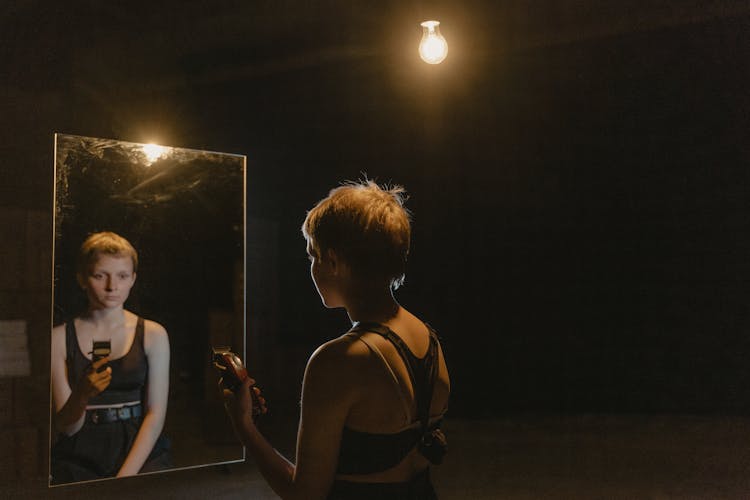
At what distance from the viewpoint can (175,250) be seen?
9.27 feet

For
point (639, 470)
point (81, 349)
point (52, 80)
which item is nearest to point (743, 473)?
point (639, 470)

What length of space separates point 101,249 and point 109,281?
13 centimetres

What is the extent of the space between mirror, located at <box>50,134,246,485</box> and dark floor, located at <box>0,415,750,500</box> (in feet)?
2.62

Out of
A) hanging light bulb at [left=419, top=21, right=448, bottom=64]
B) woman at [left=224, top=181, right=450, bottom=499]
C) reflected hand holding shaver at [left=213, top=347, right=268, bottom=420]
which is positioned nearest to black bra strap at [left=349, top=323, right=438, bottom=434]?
woman at [left=224, top=181, right=450, bottom=499]

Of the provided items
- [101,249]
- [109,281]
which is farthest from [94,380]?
[101,249]

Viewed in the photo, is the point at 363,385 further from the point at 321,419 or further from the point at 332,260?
the point at 332,260

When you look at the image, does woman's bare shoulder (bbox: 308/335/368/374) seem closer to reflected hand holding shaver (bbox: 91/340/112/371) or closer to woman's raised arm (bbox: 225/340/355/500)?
woman's raised arm (bbox: 225/340/355/500)

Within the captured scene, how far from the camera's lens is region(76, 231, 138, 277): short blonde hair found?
8.47 ft

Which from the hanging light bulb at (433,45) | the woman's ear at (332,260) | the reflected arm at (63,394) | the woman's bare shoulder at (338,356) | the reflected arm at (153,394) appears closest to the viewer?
the woman's bare shoulder at (338,356)

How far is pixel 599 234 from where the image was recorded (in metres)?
5.52

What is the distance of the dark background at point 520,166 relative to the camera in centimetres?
432

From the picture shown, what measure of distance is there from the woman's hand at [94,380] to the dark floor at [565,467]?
0.69 m

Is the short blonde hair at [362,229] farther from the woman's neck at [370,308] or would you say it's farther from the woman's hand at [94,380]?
the woman's hand at [94,380]

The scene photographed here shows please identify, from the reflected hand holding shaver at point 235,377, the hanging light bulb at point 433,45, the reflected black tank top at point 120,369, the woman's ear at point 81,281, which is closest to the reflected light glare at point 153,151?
the woman's ear at point 81,281
